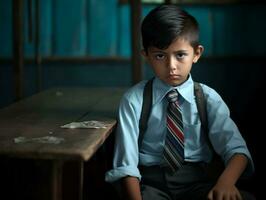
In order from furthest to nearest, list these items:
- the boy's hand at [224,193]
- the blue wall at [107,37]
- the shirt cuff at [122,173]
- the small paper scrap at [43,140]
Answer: the blue wall at [107,37] < the shirt cuff at [122,173] < the boy's hand at [224,193] < the small paper scrap at [43,140]

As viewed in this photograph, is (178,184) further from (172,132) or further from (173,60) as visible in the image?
(173,60)

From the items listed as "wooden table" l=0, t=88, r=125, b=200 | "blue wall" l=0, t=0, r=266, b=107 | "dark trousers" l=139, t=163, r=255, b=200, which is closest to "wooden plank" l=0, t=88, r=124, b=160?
"wooden table" l=0, t=88, r=125, b=200

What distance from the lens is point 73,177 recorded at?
1551 millimetres

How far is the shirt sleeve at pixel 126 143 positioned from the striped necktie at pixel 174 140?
12cm

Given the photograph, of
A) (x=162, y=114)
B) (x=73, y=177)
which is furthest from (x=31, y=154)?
(x=162, y=114)

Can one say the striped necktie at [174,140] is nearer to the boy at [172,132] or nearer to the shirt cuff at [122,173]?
the boy at [172,132]

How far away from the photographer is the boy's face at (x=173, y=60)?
5.77ft

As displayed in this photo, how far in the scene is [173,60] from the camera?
69.0 inches

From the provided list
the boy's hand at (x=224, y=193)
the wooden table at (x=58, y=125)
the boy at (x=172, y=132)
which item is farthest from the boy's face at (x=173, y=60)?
the boy's hand at (x=224, y=193)

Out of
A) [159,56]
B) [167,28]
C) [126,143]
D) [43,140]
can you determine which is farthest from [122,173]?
[167,28]

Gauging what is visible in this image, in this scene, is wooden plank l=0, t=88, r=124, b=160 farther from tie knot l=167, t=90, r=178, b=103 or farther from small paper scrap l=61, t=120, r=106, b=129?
tie knot l=167, t=90, r=178, b=103

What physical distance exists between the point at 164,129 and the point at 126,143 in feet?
0.58

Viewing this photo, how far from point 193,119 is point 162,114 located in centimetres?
12

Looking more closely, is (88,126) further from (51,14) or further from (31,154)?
(51,14)
